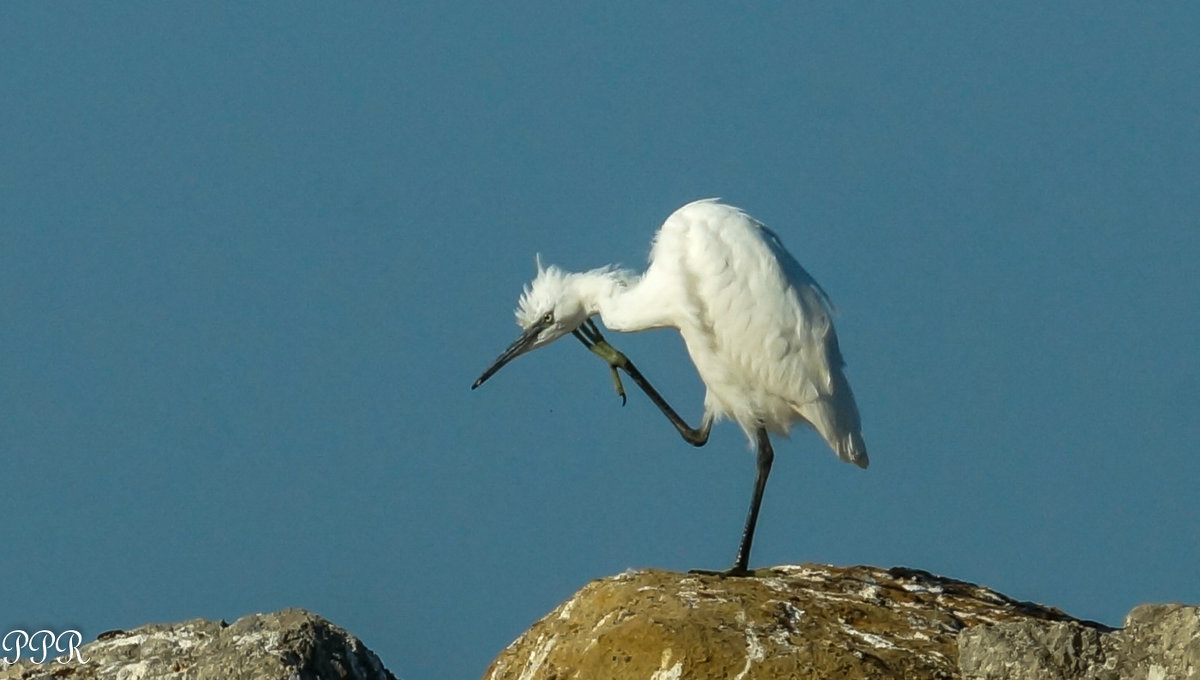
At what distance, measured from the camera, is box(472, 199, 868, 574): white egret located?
12.5 m

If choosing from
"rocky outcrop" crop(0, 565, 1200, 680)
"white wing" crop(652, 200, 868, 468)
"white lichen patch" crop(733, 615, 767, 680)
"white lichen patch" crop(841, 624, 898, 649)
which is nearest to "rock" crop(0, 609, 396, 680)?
"rocky outcrop" crop(0, 565, 1200, 680)

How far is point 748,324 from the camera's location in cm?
1251

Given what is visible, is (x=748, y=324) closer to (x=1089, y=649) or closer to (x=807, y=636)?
(x=807, y=636)

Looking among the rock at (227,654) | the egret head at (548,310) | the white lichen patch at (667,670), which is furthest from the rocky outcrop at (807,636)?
the egret head at (548,310)

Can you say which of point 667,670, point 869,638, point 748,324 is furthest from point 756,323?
point 667,670

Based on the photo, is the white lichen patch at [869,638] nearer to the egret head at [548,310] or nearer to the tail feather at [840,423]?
the tail feather at [840,423]

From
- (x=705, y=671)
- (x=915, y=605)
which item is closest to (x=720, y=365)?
(x=915, y=605)

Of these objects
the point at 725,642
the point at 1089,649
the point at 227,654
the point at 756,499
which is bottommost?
the point at 1089,649

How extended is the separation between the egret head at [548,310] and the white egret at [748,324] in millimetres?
579

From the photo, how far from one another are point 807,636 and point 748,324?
125 inches

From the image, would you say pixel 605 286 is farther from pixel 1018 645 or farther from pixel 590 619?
pixel 1018 645

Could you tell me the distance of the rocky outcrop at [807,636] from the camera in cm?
855

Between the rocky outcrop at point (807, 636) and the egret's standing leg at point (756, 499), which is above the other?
the egret's standing leg at point (756, 499)

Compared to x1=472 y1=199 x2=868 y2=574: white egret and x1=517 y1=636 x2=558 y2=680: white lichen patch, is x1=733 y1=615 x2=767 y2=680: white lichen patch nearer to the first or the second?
x1=517 y1=636 x2=558 y2=680: white lichen patch
